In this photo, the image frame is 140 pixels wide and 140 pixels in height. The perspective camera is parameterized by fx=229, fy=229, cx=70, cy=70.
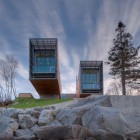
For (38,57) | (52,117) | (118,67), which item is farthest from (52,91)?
(52,117)

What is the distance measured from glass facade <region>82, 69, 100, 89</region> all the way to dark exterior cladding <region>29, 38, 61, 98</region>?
5.97m

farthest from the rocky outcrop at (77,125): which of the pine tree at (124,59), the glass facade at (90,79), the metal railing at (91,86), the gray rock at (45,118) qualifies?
the glass facade at (90,79)

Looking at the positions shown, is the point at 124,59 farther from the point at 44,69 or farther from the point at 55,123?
the point at 55,123

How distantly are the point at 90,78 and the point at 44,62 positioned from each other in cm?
1059

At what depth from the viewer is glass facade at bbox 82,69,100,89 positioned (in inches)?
1680

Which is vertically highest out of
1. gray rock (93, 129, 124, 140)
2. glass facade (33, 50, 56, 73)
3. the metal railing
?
glass facade (33, 50, 56, 73)

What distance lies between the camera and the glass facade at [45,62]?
121 feet

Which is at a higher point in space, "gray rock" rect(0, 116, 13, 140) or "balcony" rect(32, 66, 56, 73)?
"balcony" rect(32, 66, 56, 73)

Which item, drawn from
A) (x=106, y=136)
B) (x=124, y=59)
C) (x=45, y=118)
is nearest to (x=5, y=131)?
(x=45, y=118)

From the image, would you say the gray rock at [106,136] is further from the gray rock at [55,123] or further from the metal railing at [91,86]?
the metal railing at [91,86]

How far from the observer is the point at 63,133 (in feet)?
22.6

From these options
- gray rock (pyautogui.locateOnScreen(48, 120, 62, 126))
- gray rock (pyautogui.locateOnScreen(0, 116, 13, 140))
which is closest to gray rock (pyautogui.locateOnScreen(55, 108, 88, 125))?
gray rock (pyautogui.locateOnScreen(48, 120, 62, 126))

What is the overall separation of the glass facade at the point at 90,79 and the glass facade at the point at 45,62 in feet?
27.5

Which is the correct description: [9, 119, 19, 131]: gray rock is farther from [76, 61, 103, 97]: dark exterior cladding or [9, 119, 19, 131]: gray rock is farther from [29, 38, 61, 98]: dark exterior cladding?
[76, 61, 103, 97]: dark exterior cladding
